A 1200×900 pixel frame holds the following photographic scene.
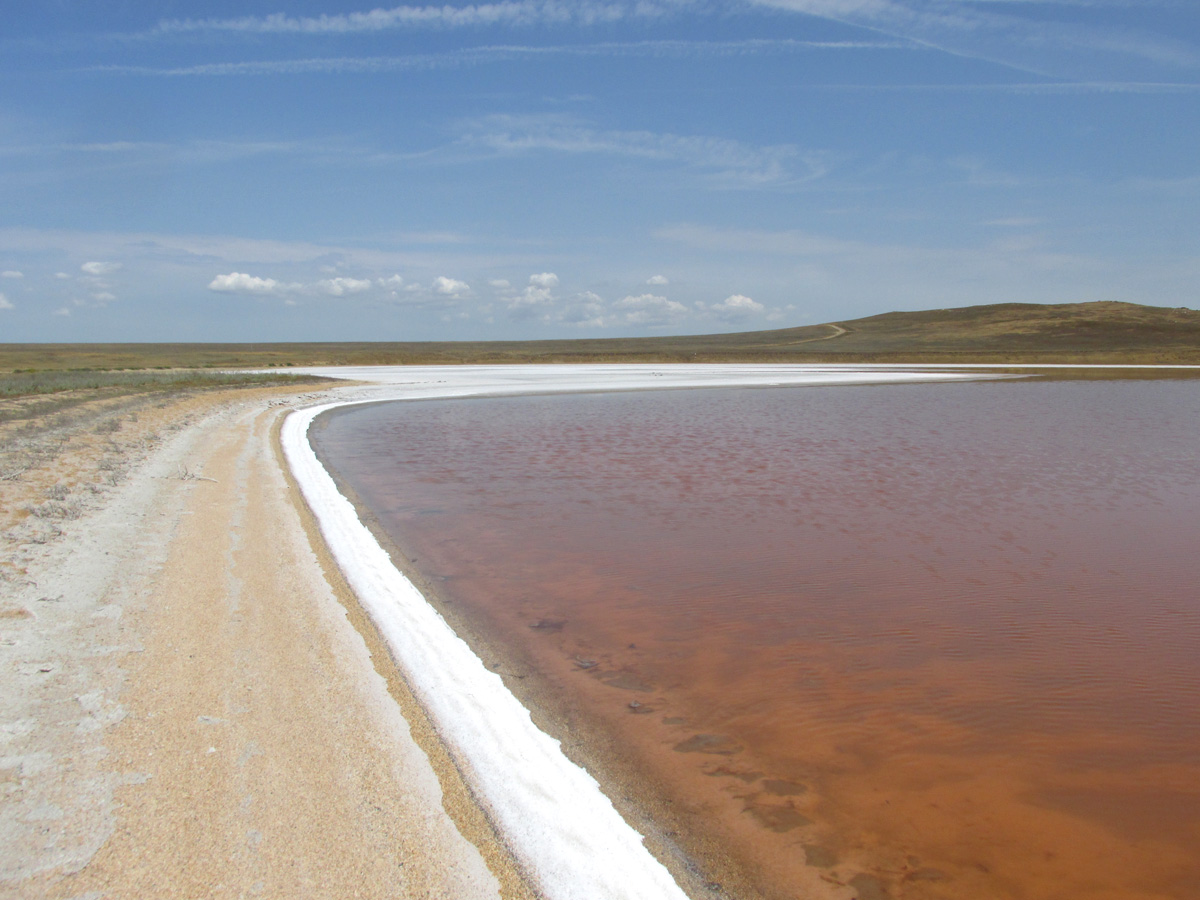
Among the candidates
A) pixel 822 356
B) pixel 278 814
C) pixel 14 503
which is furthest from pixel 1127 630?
pixel 822 356

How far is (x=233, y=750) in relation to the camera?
4.04 m

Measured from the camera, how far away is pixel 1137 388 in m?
36.2

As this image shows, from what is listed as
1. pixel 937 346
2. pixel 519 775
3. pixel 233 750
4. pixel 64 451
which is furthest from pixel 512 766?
pixel 937 346

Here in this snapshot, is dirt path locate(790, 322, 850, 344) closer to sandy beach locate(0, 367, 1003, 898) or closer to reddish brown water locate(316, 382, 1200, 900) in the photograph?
reddish brown water locate(316, 382, 1200, 900)

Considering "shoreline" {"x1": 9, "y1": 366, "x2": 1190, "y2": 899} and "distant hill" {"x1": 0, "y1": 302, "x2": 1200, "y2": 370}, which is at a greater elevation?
"distant hill" {"x1": 0, "y1": 302, "x2": 1200, "y2": 370}

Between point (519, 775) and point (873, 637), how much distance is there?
3.32m

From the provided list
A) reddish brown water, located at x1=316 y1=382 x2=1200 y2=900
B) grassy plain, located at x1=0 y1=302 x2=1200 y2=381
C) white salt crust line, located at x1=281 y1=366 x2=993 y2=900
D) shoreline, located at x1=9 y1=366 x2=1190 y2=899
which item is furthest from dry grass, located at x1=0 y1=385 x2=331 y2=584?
grassy plain, located at x1=0 y1=302 x2=1200 y2=381

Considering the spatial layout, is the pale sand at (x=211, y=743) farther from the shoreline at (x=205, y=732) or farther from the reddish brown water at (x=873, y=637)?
the reddish brown water at (x=873, y=637)

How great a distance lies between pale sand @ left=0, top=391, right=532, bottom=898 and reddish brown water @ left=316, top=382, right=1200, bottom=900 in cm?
122

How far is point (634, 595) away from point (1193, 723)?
4.05 meters

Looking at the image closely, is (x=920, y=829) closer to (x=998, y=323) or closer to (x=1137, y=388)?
(x=1137, y=388)

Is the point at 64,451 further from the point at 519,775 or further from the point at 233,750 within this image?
the point at 519,775

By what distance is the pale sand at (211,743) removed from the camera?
3.20 meters

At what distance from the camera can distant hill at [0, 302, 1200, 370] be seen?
75.1m
